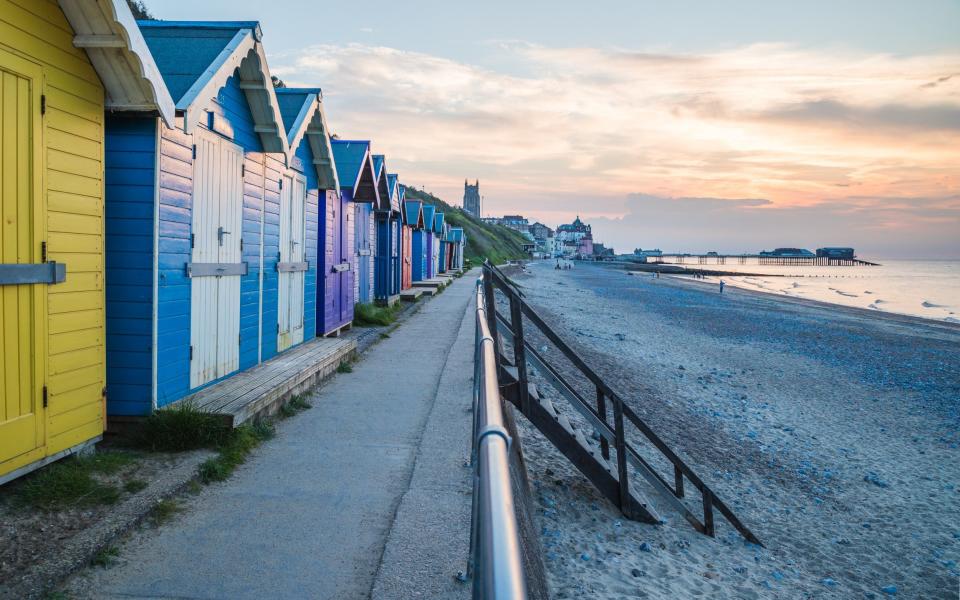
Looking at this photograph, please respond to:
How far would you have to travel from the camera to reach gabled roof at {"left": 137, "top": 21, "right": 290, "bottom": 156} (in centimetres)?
619

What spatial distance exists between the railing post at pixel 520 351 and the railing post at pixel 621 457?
32.1 inches

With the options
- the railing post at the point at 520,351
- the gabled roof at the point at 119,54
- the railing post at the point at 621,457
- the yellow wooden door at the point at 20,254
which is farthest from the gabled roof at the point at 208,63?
the railing post at the point at 621,457

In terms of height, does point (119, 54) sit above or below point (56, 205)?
above

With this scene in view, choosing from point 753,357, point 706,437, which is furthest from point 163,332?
A: point 753,357

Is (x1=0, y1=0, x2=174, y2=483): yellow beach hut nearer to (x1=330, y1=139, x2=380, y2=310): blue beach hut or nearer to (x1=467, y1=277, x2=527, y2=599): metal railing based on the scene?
(x1=467, y1=277, x2=527, y2=599): metal railing

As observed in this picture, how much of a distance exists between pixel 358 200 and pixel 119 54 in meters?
10.1

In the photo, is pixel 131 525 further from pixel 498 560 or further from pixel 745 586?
pixel 745 586

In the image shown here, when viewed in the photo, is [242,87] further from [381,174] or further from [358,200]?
[381,174]

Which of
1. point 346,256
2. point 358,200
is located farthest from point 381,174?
point 346,256

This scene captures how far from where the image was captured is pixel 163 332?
19.9 ft

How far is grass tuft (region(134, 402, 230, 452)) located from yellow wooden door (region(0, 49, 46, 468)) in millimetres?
943

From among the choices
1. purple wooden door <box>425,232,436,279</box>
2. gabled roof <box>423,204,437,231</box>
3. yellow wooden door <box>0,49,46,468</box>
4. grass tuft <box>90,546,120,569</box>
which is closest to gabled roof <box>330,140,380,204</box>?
yellow wooden door <box>0,49,46,468</box>

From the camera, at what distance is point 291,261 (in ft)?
33.1

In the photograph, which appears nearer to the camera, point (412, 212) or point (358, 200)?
point (358, 200)
